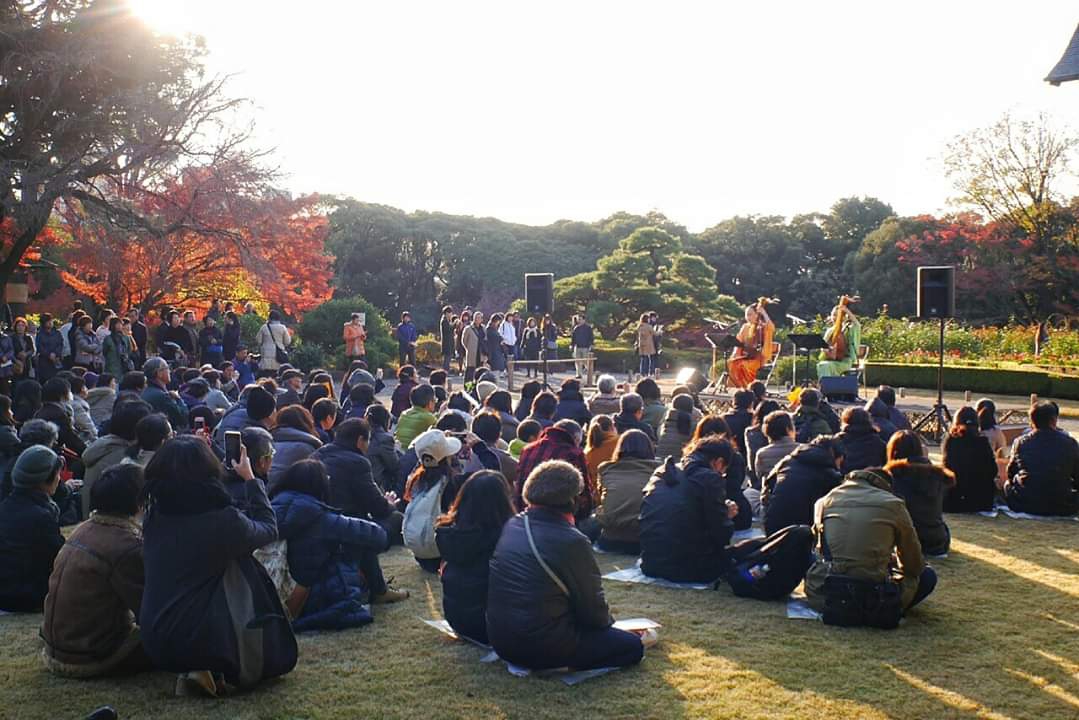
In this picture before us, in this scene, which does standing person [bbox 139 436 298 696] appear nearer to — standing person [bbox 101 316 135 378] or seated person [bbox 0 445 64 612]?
seated person [bbox 0 445 64 612]

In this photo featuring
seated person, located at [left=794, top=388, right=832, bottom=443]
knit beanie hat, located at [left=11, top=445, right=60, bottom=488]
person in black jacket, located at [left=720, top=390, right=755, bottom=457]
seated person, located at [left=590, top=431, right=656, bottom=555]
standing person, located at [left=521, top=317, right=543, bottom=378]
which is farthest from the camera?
standing person, located at [left=521, top=317, right=543, bottom=378]

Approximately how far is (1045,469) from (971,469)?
1.88ft

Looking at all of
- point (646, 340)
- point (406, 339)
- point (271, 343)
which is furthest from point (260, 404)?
point (646, 340)

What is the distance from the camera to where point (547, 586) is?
4.47 metres

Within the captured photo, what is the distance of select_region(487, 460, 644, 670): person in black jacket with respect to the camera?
4469 mm

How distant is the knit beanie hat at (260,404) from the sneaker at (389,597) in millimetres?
1958

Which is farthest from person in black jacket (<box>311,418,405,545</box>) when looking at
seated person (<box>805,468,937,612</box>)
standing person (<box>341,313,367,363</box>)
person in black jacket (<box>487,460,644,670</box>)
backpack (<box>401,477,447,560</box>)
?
standing person (<box>341,313,367,363</box>)

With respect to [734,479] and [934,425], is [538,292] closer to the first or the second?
[934,425]

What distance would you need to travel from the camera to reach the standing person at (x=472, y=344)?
19438 millimetres

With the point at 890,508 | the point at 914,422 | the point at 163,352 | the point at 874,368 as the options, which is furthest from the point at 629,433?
the point at 874,368

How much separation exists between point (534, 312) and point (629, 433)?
1195 centimetres

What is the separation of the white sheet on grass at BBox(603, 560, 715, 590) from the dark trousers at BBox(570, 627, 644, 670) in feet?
5.13

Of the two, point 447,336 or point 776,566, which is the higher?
point 447,336

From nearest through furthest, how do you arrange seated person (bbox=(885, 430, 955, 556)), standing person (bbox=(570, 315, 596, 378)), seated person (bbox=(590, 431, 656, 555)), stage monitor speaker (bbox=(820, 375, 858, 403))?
seated person (bbox=(885, 430, 955, 556)) < seated person (bbox=(590, 431, 656, 555)) < stage monitor speaker (bbox=(820, 375, 858, 403)) < standing person (bbox=(570, 315, 596, 378))
